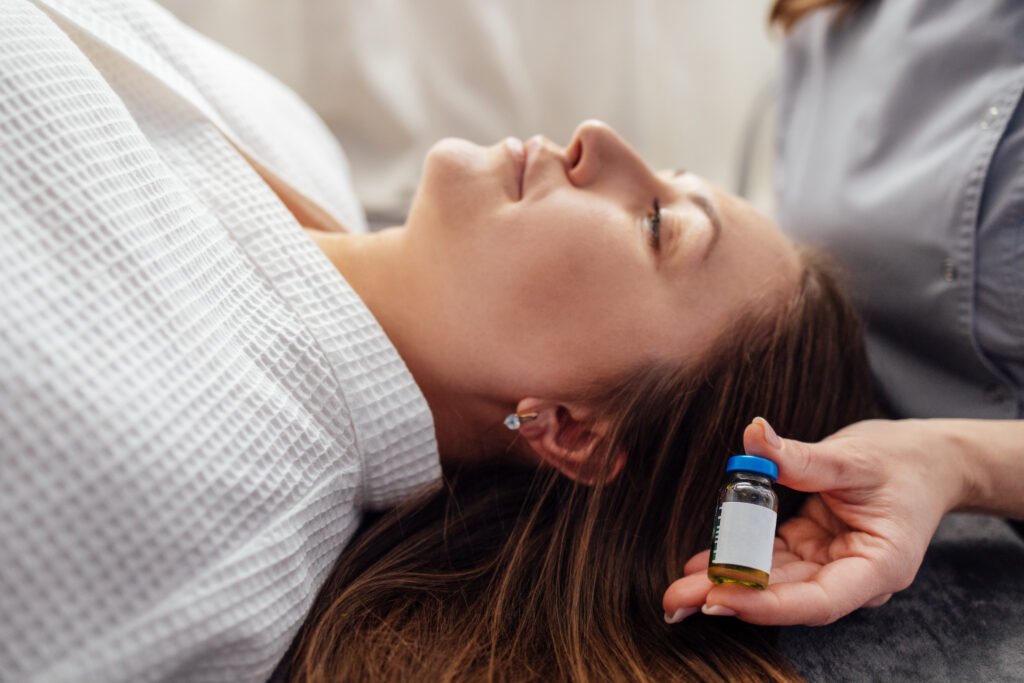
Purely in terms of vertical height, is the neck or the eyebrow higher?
the eyebrow

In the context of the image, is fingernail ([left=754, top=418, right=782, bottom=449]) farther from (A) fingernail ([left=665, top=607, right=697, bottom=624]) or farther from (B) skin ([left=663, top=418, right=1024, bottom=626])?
(A) fingernail ([left=665, top=607, right=697, bottom=624])

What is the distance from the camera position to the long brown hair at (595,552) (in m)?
0.77

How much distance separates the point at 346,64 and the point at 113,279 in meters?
1.00

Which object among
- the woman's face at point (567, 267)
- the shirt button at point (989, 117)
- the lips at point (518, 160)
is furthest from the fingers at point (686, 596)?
the shirt button at point (989, 117)

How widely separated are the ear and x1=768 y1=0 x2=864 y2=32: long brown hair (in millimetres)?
889

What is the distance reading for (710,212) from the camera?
963 mm

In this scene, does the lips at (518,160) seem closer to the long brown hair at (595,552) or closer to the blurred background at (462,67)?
the long brown hair at (595,552)

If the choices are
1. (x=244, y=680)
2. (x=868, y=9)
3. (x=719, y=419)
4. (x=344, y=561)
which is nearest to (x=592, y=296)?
(x=719, y=419)

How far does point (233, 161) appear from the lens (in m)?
0.96

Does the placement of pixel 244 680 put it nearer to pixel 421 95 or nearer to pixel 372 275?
pixel 372 275

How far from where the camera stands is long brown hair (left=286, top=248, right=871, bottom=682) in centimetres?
77

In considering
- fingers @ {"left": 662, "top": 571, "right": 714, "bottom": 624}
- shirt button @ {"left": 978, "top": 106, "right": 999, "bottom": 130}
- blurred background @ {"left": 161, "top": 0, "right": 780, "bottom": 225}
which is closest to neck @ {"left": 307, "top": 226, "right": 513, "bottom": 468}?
fingers @ {"left": 662, "top": 571, "right": 714, "bottom": 624}

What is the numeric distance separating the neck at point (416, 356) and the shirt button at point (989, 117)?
0.72 metres

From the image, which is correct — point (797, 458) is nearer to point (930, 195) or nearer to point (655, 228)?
point (655, 228)
